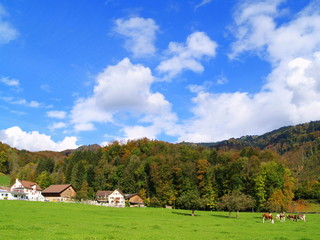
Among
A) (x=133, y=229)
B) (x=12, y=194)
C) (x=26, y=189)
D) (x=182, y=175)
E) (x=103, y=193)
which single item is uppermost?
(x=182, y=175)

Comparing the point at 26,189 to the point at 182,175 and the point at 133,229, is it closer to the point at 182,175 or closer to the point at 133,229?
the point at 182,175

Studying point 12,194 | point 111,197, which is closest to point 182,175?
point 111,197

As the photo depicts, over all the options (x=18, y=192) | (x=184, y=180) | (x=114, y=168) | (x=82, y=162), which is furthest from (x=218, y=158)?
(x=18, y=192)

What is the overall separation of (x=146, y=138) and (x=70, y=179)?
60137 millimetres

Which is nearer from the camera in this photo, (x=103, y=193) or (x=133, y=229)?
(x=133, y=229)

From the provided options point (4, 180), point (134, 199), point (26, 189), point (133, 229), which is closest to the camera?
point (133, 229)

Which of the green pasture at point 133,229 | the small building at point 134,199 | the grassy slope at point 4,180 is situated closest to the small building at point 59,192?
the small building at point 134,199

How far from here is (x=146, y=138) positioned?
18325 cm

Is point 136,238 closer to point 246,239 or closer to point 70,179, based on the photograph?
point 246,239

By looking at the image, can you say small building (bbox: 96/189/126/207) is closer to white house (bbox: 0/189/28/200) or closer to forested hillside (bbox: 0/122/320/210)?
forested hillside (bbox: 0/122/320/210)

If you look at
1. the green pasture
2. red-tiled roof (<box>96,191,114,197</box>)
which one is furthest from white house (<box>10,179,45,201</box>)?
the green pasture

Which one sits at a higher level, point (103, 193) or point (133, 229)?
point (133, 229)

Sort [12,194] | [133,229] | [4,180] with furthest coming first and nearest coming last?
1. [4,180]
2. [12,194]
3. [133,229]

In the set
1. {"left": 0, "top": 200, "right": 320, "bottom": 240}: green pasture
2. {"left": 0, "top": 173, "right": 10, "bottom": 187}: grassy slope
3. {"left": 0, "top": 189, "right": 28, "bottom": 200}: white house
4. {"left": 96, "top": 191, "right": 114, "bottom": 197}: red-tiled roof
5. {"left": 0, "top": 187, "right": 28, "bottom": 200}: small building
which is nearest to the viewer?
{"left": 0, "top": 200, "right": 320, "bottom": 240}: green pasture
